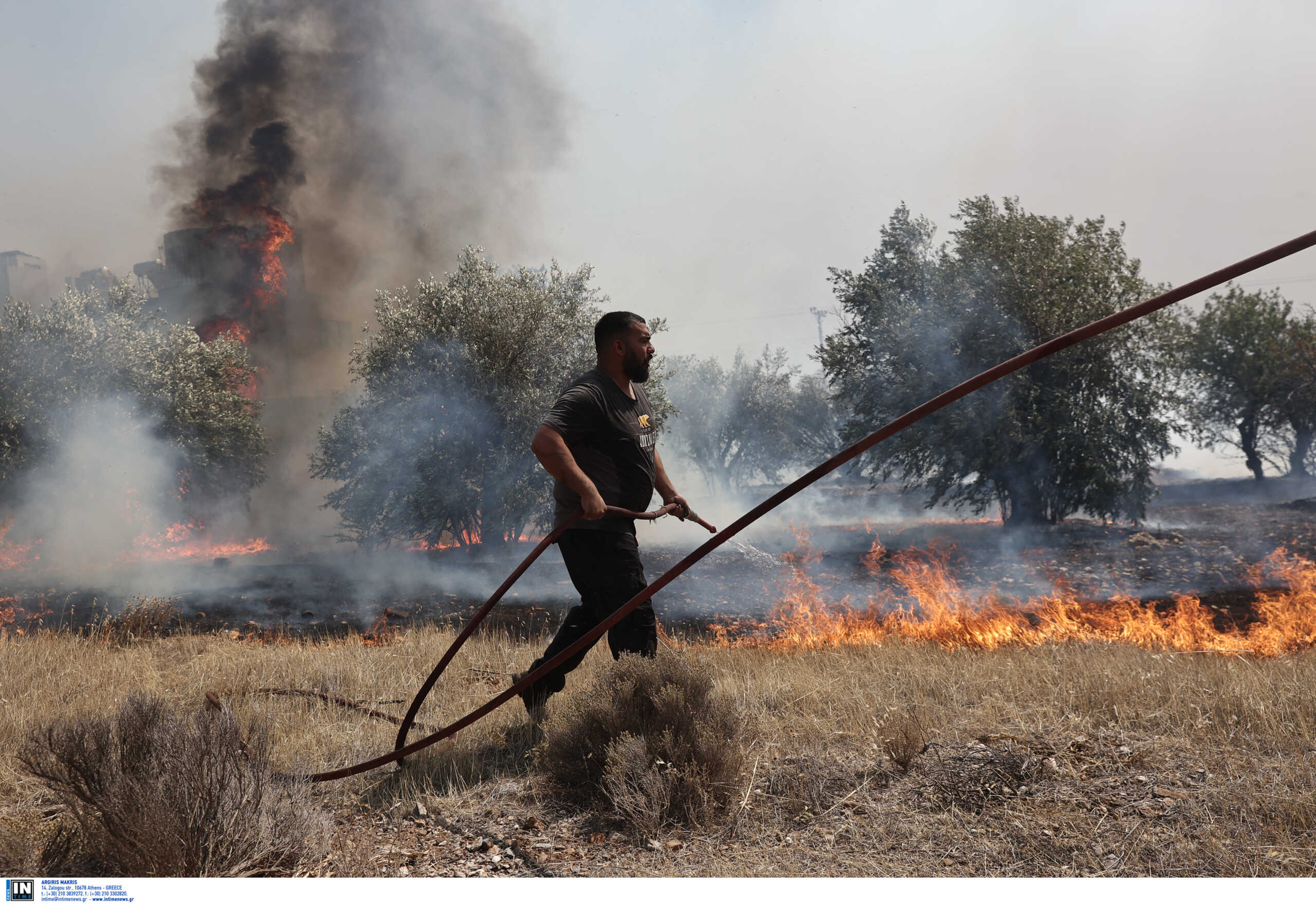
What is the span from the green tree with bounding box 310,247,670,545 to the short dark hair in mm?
8555

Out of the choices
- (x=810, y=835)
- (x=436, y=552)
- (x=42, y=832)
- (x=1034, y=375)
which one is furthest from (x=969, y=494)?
(x=42, y=832)

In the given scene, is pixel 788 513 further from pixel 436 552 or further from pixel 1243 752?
pixel 1243 752

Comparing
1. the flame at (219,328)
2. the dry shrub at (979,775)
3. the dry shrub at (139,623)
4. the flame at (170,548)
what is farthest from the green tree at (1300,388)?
the flame at (219,328)

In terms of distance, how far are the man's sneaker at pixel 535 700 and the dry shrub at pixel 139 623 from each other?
5652 mm

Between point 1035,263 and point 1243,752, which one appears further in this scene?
point 1035,263

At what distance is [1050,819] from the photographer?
8.87 feet

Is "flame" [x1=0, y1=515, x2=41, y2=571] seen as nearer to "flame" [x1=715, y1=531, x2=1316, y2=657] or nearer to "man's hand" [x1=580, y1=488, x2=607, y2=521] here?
"flame" [x1=715, y1=531, x2=1316, y2=657]

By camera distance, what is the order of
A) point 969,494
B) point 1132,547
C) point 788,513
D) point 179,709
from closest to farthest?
point 179,709 < point 1132,547 < point 969,494 < point 788,513

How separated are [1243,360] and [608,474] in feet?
64.8

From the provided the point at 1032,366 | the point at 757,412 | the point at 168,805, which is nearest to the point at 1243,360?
the point at 1032,366

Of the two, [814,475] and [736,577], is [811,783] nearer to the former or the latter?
[814,475]

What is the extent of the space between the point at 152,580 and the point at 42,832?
38.9 feet

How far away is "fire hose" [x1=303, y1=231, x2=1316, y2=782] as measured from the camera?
2.08 metres

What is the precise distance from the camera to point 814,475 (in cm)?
263
